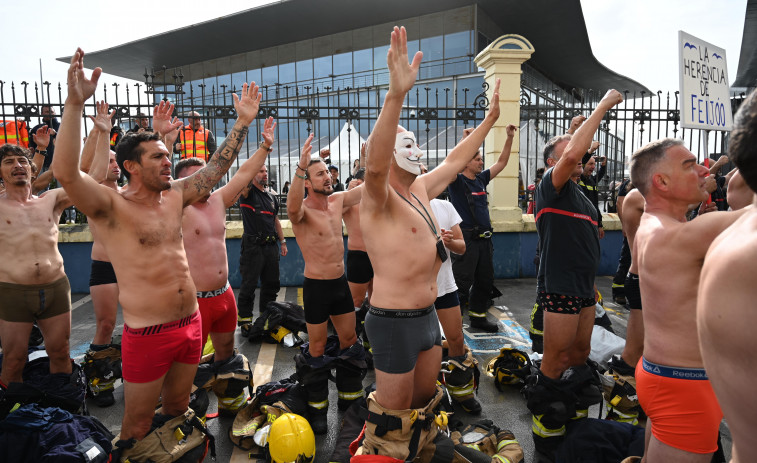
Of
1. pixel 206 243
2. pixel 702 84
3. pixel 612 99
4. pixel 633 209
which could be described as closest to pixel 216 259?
pixel 206 243

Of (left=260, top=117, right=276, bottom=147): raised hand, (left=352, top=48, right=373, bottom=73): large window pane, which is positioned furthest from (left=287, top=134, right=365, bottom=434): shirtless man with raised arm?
(left=352, top=48, right=373, bottom=73): large window pane

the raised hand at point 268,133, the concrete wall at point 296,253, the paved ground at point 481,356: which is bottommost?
the paved ground at point 481,356

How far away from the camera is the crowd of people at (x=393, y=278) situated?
235cm

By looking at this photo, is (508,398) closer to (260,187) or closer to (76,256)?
(260,187)

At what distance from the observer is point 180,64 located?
2920cm

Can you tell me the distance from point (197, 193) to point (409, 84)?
1.95 metres

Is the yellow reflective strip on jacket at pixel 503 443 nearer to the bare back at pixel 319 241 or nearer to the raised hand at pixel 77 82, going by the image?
the bare back at pixel 319 241

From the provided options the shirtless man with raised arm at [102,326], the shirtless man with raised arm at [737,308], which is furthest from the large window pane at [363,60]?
the shirtless man with raised arm at [737,308]

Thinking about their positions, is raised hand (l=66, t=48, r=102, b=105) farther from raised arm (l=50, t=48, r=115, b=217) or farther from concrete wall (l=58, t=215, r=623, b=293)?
concrete wall (l=58, t=215, r=623, b=293)

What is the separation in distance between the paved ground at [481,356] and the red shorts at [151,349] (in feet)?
3.37

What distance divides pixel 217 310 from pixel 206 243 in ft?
2.07

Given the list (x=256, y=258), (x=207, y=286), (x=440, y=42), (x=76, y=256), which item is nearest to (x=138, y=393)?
(x=207, y=286)

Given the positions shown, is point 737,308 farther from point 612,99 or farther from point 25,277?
point 25,277

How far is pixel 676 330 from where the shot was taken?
2.42 m
